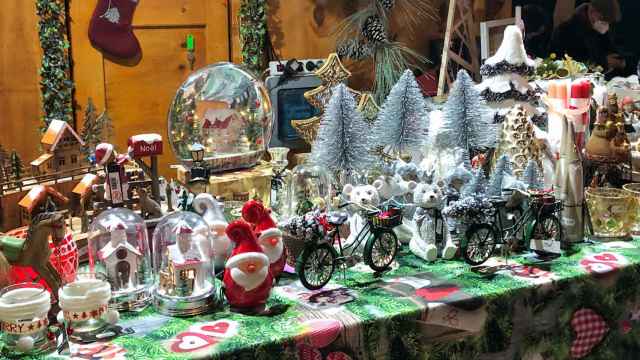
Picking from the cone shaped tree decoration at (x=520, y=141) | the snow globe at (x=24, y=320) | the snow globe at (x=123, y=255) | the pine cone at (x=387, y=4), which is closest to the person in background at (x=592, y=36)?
the pine cone at (x=387, y=4)

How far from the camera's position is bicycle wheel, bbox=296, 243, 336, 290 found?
4.75 ft

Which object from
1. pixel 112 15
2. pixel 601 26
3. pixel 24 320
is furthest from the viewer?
pixel 601 26

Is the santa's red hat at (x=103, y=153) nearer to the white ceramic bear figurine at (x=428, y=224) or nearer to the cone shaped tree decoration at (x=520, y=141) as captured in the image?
the white ceramic bear figurine at (x=428, y=224)

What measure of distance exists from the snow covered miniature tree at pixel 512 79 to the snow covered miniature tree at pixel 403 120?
0.30 meters

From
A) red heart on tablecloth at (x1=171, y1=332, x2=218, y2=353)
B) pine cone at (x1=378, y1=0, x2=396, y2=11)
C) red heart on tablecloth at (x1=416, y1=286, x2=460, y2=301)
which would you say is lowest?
red heart on tablecloth at (x1=171, y1=332, x2=218, y2=353)

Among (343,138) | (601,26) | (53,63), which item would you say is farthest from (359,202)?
(601,26)

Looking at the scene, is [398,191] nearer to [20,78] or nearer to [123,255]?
[123,255]

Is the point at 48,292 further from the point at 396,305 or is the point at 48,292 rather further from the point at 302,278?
the point at 396,305

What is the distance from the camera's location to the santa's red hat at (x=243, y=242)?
4.41 feet

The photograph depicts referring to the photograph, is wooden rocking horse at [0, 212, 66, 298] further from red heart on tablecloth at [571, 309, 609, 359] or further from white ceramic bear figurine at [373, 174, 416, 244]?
red heart on tablecloth at [571, 309, 609, 359]

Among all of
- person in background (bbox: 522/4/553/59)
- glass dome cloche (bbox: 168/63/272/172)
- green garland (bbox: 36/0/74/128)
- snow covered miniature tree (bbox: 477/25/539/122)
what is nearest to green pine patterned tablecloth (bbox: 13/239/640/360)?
snow covered miniature tree (bbox: 477/25/539/122)

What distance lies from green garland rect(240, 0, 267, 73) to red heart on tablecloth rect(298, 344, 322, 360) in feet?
7.67

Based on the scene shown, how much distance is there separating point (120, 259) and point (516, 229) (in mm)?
983

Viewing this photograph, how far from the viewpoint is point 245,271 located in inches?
52.8
